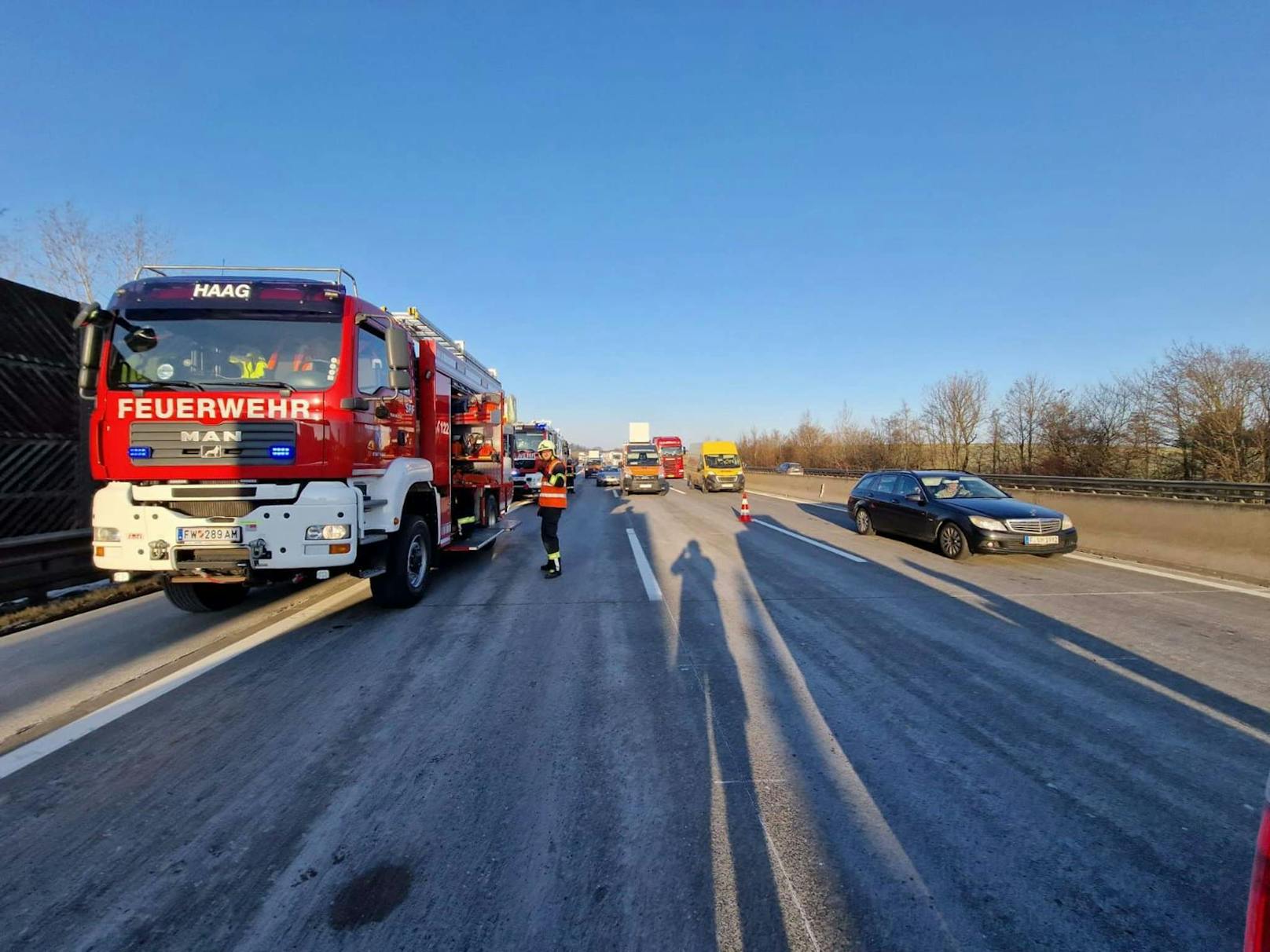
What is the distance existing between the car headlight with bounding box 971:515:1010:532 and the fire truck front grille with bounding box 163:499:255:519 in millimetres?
9872

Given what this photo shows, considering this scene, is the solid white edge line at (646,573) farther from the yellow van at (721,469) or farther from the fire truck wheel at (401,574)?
the yellow van at (721,469)

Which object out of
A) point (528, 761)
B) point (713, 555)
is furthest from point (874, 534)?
point (528, 761)

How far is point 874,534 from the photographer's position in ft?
43.0

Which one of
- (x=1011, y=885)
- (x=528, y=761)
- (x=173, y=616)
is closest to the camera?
(x=1011, y=885)

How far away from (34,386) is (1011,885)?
36.0 ft

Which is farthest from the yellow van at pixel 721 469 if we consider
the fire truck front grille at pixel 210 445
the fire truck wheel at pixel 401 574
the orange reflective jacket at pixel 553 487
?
the fire truck front grille at pixel 210 445

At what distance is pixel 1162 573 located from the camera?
29.0 feet

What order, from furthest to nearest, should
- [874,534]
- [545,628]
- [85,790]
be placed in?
[874,534]
[545,628]
[85,790]

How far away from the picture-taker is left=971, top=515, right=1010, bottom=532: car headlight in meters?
9.47

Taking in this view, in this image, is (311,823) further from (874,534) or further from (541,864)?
(874,534)

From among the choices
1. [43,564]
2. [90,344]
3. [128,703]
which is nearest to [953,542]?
[128,703]

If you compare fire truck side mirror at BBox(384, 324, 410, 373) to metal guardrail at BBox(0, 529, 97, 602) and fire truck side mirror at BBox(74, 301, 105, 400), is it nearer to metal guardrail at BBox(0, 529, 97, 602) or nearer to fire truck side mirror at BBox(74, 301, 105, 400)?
fire truck side mirror at BBox(74, 301, 105, 400)

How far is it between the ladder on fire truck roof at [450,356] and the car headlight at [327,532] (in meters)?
2.54

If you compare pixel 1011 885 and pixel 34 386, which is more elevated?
pixel 34 386
